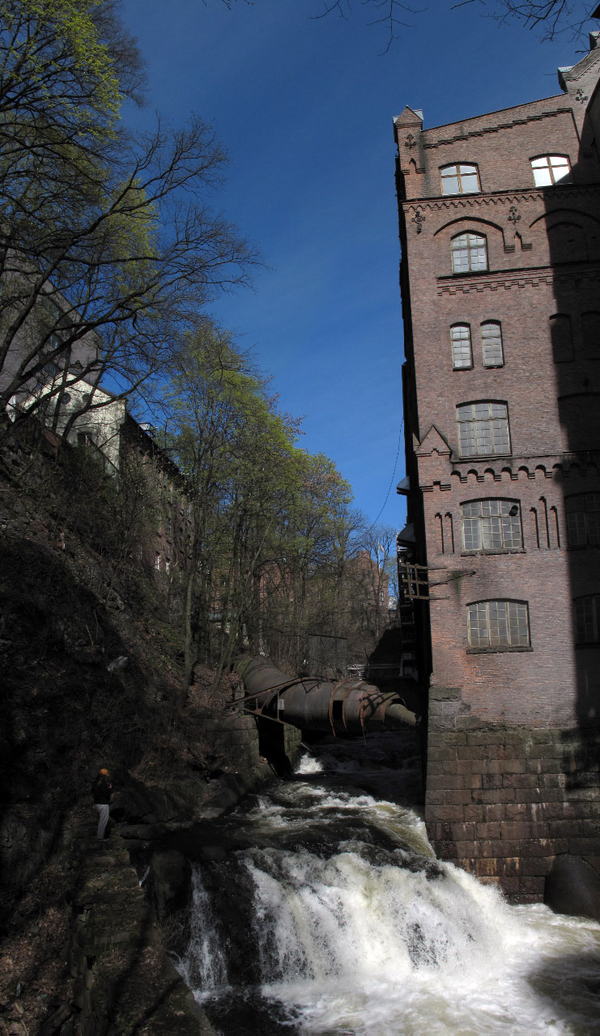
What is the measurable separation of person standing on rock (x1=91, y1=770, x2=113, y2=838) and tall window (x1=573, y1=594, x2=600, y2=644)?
11637 mm

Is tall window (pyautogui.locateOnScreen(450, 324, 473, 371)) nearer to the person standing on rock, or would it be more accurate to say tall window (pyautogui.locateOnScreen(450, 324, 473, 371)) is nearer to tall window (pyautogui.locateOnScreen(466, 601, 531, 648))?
tall window (pyautogui.locateOnScreen(466, 601, 531, 648))

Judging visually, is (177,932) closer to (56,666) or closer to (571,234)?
(56,666)

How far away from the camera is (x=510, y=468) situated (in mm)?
17469

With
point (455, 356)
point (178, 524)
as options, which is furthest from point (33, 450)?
point (455, 356)

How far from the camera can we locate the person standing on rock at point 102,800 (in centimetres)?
1014

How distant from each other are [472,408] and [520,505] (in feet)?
10.1

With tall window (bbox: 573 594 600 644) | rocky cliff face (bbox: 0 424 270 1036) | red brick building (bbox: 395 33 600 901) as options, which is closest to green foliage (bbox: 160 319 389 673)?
rocky cliff face (bbox: 0 424 270 1036)

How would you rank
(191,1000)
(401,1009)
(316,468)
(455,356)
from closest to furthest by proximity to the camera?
(191,1000), (401,1009), (455,356), (316,468)

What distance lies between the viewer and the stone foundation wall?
48.8 ft

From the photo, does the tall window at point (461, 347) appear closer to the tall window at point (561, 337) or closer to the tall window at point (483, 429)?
the tall window at point (483, 429)

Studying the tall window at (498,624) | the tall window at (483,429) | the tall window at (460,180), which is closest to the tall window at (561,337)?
the tall window at (483,429)

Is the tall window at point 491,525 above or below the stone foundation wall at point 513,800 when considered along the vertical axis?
above

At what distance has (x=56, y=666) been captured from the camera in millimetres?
12680

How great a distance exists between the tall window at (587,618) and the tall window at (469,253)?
9988 millimetres
